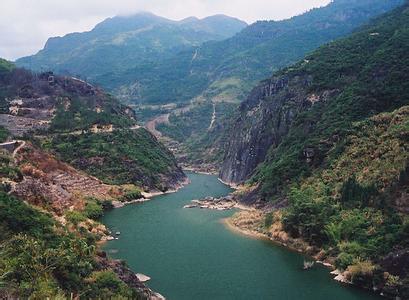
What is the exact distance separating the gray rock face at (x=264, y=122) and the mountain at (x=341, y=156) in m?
0.40

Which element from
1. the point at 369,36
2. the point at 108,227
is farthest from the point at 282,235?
the point at 369,36

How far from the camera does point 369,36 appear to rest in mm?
154125

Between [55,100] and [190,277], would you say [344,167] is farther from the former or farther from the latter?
[55,100]

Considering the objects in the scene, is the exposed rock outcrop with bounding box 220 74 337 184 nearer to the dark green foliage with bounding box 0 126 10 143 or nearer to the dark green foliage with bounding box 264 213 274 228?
the dark green foliage with bounding box 264 213 274 228

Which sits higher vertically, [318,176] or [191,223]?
[318,176]

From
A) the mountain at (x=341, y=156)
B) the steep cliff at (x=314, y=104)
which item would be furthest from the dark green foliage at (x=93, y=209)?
the steep cliff at (x=314, y=104)

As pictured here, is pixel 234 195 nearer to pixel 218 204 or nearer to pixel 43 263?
pixel 218 204

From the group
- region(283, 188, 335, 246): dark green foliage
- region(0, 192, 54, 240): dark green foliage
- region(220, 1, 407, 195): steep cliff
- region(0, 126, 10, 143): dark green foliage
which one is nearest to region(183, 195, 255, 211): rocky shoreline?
region(220, 1, 407, 195): steep cliff

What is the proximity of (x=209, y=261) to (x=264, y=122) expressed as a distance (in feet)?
276

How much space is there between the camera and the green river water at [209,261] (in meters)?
62.5

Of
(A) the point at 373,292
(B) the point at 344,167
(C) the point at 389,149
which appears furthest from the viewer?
(B) the point at 344,167

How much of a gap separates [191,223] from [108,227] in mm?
15192

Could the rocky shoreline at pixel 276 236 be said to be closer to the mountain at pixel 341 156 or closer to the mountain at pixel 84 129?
the mountain at pixel 341 156

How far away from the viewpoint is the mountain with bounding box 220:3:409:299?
70.2 m
